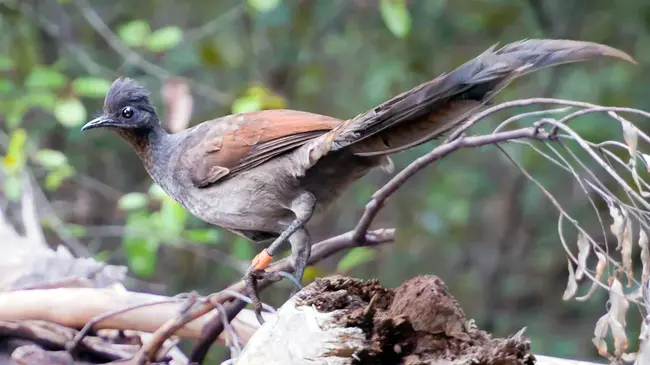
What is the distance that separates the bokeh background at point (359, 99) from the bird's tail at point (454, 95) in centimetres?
237

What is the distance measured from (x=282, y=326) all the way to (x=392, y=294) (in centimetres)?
22

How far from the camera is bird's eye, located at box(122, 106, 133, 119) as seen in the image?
279 centimetres

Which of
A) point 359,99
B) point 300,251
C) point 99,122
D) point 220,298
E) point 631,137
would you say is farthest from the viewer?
point 359,99

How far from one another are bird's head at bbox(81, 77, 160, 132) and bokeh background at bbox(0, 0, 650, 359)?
55.4 inches

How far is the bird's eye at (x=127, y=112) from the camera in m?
2.79

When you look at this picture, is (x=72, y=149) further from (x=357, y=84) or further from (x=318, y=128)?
(x=318, y=128)

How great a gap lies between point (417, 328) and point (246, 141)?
4.58 ft

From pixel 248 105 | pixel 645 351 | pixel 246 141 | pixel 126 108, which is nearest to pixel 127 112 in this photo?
pixel 126 108

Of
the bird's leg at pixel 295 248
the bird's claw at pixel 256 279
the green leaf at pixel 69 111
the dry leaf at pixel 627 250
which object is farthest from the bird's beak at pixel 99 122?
the dry leaf at pixel 627 250

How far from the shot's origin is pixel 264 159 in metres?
2.62

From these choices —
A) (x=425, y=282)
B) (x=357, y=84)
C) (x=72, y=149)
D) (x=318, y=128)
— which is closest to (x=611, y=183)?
(x=357, y=84)

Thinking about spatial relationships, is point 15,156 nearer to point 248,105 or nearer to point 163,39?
point 163,39

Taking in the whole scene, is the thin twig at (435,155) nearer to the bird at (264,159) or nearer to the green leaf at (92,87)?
the bird at (264,159)

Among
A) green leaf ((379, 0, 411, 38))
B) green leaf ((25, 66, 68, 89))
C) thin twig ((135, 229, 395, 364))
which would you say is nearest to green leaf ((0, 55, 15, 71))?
green leaf ((25, 66, 68, 89))
